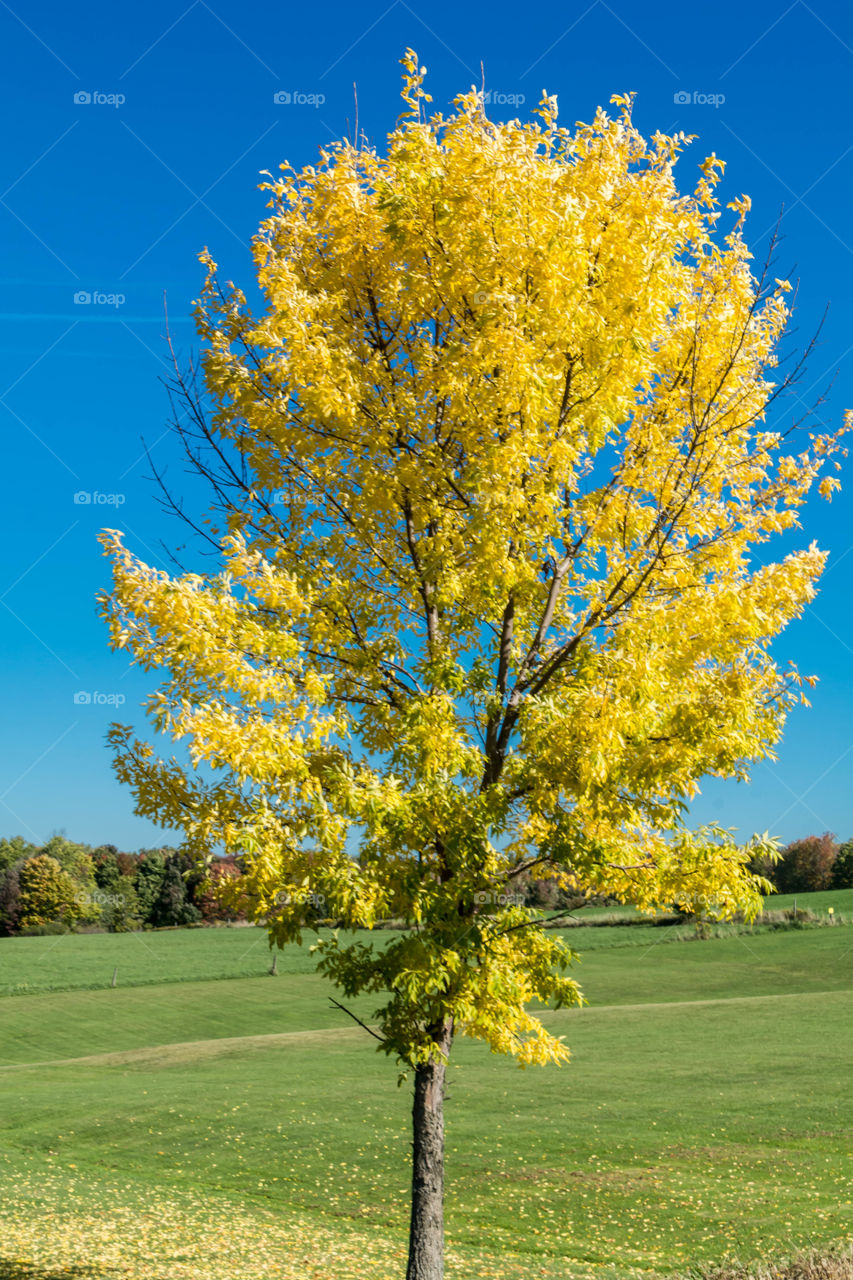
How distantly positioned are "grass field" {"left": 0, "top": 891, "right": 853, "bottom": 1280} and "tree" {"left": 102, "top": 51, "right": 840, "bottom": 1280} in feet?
22.8

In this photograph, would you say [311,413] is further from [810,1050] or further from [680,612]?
[810,1050]

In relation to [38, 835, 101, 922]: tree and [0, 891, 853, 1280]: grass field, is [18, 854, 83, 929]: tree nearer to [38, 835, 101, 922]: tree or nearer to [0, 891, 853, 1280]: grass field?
[38, 835, 101, 922]: tree

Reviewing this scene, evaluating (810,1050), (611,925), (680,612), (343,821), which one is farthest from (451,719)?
(611,925)

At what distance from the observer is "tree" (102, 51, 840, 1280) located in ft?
22.8

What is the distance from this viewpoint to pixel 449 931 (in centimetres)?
714

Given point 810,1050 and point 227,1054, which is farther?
point 227,1054

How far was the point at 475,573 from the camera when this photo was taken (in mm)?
7672

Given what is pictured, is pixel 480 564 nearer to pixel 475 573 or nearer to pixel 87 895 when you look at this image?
pixel 475 573

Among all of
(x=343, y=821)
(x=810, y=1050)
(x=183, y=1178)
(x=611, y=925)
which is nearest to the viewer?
(x=343, y=821)

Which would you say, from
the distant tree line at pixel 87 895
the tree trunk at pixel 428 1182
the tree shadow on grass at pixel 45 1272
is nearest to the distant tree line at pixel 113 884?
the distant tree line at pixel 87 895

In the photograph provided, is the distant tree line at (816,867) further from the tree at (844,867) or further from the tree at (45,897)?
the tree at (45,897)

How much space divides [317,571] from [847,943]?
56.0 m

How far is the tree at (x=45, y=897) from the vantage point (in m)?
84.4

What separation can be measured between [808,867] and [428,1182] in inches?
3794
